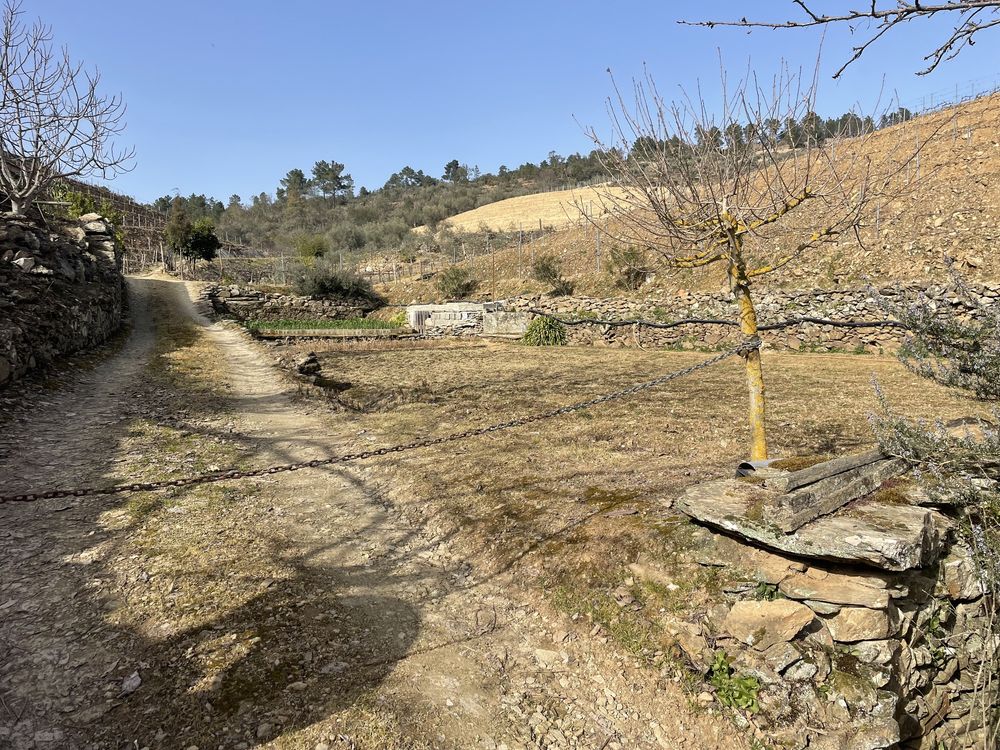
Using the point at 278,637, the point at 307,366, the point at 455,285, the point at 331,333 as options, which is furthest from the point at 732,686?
the point at 455,285

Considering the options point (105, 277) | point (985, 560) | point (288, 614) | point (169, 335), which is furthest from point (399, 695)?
point (105, 277)

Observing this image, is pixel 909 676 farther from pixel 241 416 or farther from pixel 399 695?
pixel 241 416

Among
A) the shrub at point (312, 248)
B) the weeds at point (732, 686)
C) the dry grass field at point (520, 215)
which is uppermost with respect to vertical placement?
the dry grass field at point (520, 215)

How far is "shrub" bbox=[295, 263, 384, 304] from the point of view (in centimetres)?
3306

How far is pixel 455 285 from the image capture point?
32219mm

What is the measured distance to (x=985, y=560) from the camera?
142 inches

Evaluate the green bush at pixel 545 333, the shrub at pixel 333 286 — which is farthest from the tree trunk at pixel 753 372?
the shrub at pixel 333 286

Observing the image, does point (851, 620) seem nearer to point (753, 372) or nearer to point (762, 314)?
point (753, 372)

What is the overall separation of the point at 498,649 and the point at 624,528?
1508 millimetres

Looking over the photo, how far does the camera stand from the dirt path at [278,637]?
2.89 m

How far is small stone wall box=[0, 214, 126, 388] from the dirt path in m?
4.75

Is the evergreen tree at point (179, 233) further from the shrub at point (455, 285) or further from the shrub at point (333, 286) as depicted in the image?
the shrub at point (455, 285)

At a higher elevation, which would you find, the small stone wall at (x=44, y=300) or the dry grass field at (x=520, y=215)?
the dry grass field at (x=520, y=215)

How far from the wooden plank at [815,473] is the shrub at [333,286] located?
32028mm
